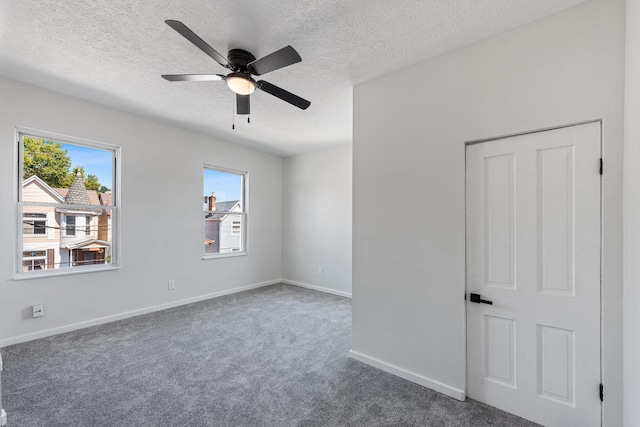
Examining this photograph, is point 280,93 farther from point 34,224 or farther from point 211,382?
point 34,224

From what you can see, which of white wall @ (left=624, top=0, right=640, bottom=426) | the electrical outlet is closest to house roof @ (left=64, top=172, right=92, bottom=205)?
the electrical outlet

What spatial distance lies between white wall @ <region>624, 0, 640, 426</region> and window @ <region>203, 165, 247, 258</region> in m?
4.78

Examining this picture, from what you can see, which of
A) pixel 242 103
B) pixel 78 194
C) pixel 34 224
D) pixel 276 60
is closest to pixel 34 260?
pixel 34 224

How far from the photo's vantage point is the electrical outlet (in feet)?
10.0

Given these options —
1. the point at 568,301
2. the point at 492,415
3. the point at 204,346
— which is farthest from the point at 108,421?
the point at 568,301

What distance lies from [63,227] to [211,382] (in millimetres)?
2691

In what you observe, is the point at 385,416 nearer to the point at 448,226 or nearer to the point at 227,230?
the point at 448,226

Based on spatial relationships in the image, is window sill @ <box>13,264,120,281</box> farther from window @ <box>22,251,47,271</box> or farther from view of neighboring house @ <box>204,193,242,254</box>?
view of neighboring house @ <box>204,193,242,254</box>

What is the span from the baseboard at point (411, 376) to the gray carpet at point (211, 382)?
0.17ft

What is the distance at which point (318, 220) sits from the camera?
5.51 m

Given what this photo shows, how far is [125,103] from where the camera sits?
3.47m

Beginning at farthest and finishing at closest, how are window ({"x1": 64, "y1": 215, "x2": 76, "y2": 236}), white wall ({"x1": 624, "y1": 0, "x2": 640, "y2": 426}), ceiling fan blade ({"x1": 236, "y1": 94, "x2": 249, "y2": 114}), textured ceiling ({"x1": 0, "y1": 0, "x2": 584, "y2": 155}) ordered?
window ({"x1": 64, "y1": 215, "x2": 76, "y2": 236}), ceiling fan blade ({"x1": 236, "y1": 94, "x2": 249, "y2": 114}), textured ceiling ({"x1": 0, "y1": 0, "x2": 584, "y2": 155}), white wall ({"x1": 624, "y1": 0, "x2": 640, "y2": 426})

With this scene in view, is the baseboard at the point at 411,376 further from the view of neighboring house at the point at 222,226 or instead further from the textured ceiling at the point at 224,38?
the view of neighboring house at the point at 222,226

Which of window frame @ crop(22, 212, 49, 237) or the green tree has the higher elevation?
the green tree
